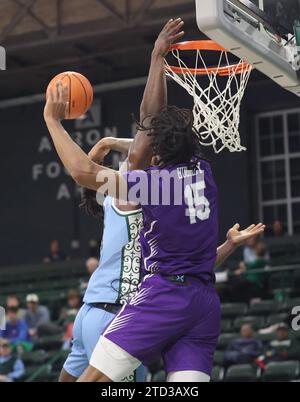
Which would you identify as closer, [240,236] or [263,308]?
[240,236]

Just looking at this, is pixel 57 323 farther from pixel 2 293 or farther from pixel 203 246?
pixel 203 246

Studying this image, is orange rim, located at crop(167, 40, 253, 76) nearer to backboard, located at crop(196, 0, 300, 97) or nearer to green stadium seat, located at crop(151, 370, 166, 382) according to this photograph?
backboard, located at crop(196, 0, 300, 97)

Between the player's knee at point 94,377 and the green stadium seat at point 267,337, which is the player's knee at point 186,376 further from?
the green stadium seat at point 267,337

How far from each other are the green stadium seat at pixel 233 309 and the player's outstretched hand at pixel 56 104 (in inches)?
360

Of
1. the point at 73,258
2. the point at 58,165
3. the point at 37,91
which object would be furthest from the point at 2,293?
the point at 37,91

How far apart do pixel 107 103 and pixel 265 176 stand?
3.91 meters

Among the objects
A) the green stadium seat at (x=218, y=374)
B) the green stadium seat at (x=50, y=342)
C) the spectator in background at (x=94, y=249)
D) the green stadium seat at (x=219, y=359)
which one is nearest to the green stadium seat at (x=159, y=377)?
the green stadium seat at (x=218, y=374)

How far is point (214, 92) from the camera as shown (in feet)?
22.0

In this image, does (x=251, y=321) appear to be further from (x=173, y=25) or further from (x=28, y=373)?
(x=173, y=25)

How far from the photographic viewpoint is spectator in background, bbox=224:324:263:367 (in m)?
12.1

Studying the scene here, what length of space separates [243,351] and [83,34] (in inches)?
283

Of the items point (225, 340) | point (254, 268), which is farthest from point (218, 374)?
point (254, 268)

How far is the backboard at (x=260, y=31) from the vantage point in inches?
219
